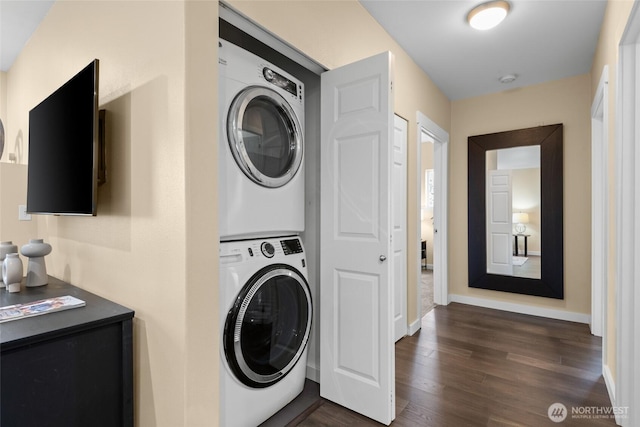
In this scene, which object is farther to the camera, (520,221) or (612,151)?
(520,221)

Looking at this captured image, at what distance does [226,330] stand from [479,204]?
360 cm

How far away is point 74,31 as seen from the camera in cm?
192

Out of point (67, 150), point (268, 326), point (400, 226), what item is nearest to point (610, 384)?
point (400, 226)

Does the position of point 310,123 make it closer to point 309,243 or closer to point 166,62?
point 309,243

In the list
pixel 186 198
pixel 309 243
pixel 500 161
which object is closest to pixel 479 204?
pixel 500 161

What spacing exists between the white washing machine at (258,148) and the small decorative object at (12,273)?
1.18 metres

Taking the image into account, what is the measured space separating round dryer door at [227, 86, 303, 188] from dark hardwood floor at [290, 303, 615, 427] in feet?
4.60

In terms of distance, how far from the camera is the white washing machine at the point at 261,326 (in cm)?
151

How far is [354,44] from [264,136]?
105 centimetres

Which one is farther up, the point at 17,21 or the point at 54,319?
the point at 17,21

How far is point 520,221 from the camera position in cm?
379

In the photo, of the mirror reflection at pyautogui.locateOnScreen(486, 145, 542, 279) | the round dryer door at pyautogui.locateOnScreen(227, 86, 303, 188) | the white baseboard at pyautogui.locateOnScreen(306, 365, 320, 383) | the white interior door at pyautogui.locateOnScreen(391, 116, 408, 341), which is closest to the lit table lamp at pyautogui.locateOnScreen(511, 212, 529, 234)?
the mirror reflection at pyautogui.locateOnScreen(486, 145, 542, 279)

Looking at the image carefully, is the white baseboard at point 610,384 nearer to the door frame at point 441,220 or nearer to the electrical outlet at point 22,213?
the door frame at point 441,220

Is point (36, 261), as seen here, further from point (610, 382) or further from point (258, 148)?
point (610, 382)
